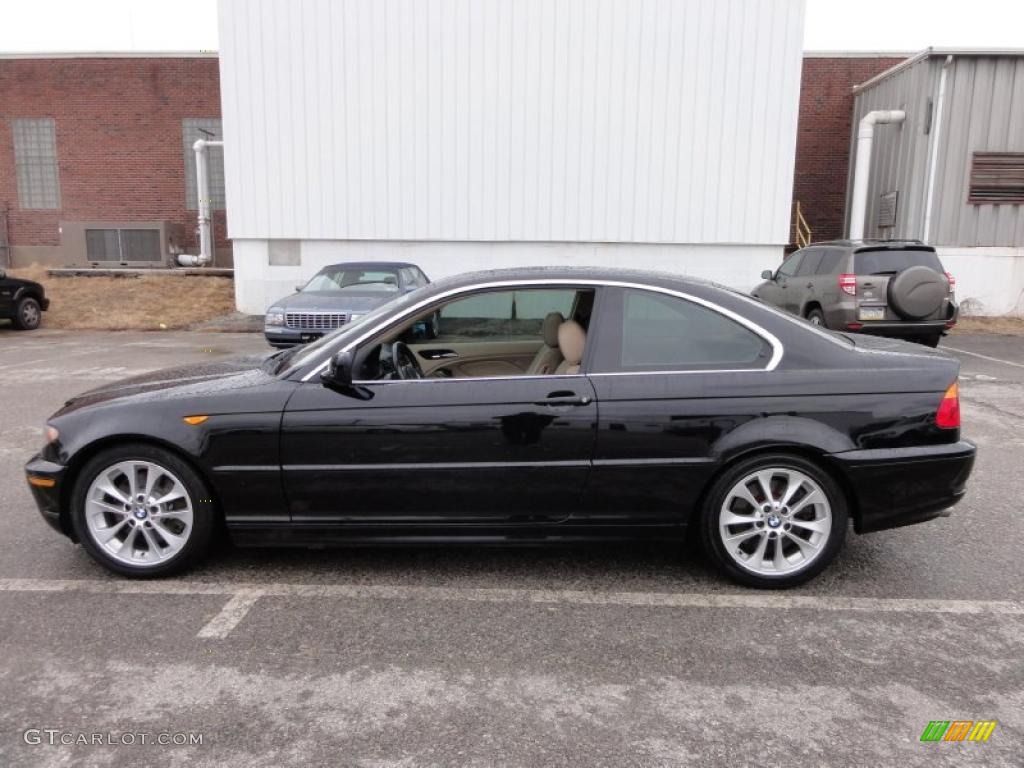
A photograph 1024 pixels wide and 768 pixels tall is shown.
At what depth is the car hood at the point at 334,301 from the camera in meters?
10.5

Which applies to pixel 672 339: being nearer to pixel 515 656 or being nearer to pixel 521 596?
pixel 521 596

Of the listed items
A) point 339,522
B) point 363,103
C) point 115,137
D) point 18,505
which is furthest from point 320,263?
point 339,522

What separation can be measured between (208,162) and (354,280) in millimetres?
14889

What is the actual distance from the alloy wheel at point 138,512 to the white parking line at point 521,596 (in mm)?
171

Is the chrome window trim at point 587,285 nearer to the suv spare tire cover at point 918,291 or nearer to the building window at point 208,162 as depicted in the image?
the suv spare tire cover at point 918,291

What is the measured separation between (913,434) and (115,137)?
86.5ft

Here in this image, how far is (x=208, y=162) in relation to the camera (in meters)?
24.1

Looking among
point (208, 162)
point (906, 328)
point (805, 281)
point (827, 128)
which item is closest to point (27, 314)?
point (208, 162)

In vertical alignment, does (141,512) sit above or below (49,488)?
below

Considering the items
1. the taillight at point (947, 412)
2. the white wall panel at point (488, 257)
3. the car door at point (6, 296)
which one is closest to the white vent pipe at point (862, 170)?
the white wall panel at point (488, 257)

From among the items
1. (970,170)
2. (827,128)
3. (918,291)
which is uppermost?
(827,128)

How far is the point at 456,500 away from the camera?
362cm

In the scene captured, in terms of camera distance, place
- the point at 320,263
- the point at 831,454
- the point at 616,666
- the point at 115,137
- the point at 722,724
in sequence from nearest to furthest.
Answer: the point at 722,724 < the point at 616,666 < the point at 831,454 < the point at 320,263 < the point at 115,137

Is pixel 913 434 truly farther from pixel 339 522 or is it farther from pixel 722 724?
pixel 339 522
